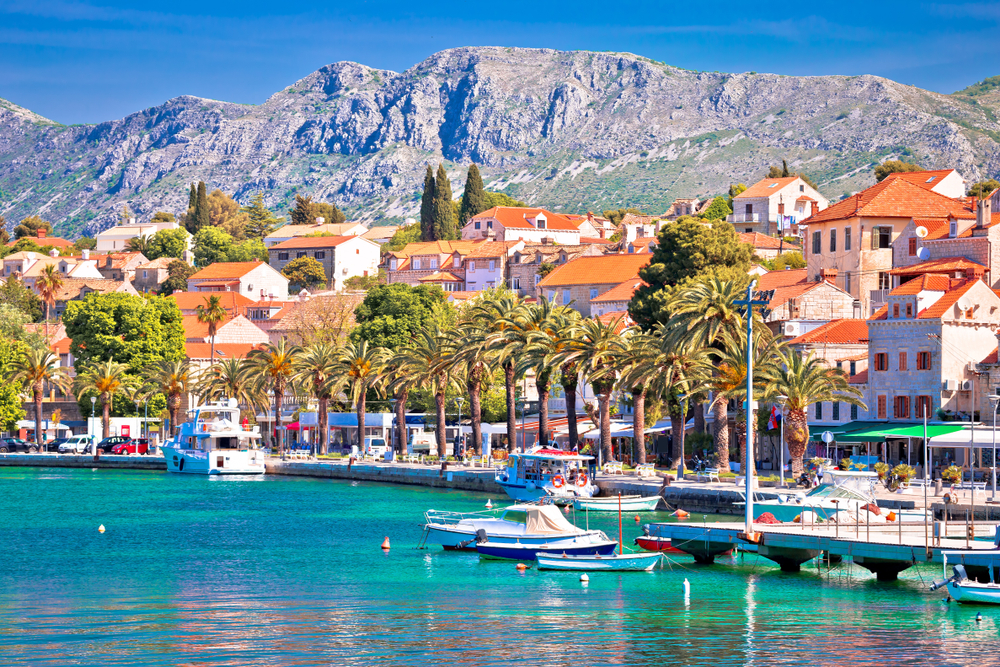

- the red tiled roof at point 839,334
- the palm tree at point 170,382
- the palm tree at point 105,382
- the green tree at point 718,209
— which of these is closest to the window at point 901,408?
the red tiled roof at point 839,334

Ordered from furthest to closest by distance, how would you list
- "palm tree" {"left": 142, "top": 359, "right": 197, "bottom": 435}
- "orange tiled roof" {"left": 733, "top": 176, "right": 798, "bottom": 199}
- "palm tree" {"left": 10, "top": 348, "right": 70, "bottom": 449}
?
"orange tiled roof" {"left": 733, "top": 176, "right": 798, "bottom": 199}, "palm tree" {"left": 10, "top": 348, "right": 70, "bottom": 449}, "palm tree" {"left": 142, "top": 359, "right": 197, "bottom": 435}

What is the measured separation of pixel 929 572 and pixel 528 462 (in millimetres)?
31324

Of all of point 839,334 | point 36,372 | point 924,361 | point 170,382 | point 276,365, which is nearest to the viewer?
point 924,361

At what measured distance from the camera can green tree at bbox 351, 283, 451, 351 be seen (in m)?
118

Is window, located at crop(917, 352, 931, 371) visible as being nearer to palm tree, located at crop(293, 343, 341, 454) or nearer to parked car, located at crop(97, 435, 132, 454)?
palm tree, located at crop(293, 343, 341, 454)

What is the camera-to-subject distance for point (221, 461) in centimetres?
10638

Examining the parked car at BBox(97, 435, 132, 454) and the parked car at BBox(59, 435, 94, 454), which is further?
the parked car at BBox(59, 435, 94, 454)

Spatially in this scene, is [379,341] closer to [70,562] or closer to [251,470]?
[251,470]

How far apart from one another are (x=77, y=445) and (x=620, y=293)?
185ft

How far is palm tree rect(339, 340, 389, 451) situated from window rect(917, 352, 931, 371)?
43485 mm

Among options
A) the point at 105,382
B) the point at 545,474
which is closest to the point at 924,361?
the point at 545,474

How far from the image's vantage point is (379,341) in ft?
386

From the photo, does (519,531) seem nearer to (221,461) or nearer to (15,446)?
(221,461)

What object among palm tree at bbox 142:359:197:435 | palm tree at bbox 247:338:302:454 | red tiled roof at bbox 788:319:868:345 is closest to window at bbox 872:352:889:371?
red tiled roof at bbox 788:319:868:345
